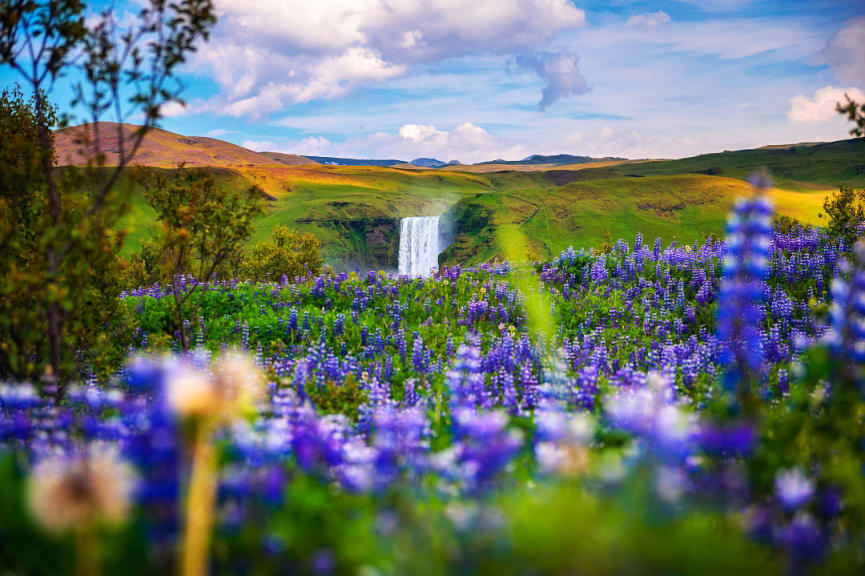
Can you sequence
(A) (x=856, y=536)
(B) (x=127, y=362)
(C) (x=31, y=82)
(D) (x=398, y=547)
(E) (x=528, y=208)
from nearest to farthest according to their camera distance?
(D) (x=398, y=547) → (A) (x=856, y=536) → (C) (x=31, y=82) → (B) (x=127, y=362) → (E) (x=528, y=208)

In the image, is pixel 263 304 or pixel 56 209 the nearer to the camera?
pixel 56 209

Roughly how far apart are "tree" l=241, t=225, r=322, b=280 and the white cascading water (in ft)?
102

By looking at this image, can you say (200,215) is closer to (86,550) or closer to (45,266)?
(45,266)

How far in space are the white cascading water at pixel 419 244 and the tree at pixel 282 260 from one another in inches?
1218

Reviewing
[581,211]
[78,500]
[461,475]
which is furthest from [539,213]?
[78,500]

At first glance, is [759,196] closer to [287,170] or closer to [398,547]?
[398,547]

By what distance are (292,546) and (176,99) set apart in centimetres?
565

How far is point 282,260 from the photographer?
51.9 m

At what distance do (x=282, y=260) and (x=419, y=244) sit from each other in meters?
42.3

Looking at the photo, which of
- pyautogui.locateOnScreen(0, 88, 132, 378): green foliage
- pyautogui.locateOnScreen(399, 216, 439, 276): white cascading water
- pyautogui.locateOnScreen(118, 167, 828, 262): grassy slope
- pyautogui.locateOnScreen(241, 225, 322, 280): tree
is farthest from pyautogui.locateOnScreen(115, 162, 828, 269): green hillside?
pyautogui.locateOnScreen(0, 88, 132, 378): green foliage

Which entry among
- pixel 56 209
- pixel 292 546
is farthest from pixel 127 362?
pixel 292 546

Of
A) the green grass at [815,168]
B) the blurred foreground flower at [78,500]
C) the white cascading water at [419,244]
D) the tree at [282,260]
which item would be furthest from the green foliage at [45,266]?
the green grass at [815,168]

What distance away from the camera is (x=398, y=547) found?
1.89 metres

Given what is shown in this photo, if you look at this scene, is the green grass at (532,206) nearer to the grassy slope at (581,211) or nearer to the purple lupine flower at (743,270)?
the grassy slope at (581,211)
